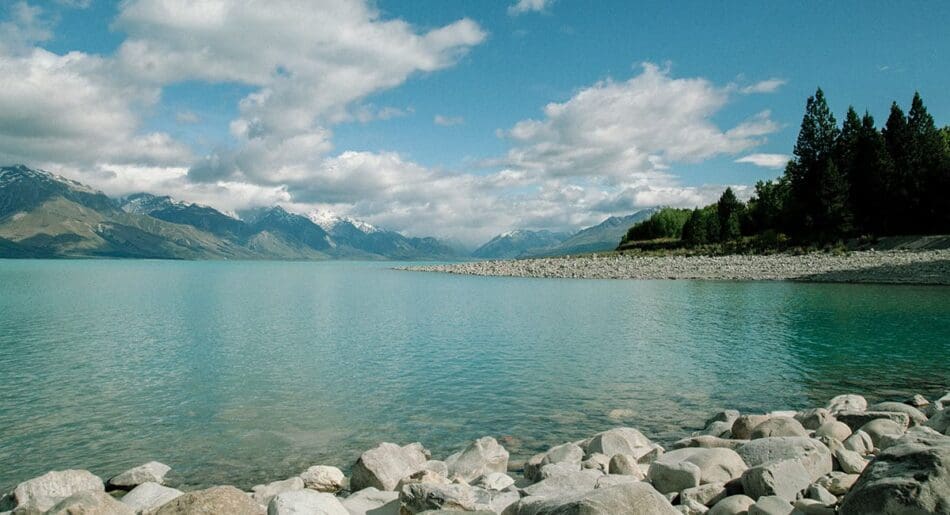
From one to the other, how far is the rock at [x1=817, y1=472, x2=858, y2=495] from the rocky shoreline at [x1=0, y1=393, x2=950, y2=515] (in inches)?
0.6

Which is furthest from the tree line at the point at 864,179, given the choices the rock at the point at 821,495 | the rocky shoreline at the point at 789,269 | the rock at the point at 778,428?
the rock at the point at 821,495

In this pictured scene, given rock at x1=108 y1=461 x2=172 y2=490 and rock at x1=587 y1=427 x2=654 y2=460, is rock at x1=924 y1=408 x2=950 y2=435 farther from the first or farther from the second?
rock at x1=108 y1=461 x2=172 y2=490

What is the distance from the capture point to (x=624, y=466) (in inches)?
399

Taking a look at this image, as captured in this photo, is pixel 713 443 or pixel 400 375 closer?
pixel 713 443

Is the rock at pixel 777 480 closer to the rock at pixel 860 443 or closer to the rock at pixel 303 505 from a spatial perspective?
the rock at pixel 860 443

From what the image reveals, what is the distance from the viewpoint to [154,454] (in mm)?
12727

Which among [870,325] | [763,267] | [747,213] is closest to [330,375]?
[870,325]

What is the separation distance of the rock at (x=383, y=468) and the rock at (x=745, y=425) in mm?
6536

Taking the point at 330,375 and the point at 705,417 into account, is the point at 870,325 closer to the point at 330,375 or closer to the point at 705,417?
the point at 705,417

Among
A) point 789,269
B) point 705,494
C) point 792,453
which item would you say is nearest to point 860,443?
point 792,453

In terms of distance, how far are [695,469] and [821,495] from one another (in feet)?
5.87

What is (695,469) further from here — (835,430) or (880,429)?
(880,429)

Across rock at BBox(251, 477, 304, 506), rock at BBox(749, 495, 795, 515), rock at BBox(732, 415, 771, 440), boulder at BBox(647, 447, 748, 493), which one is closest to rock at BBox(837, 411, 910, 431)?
rock at BBox(732, 415, 771, 440)

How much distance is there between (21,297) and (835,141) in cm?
11407
